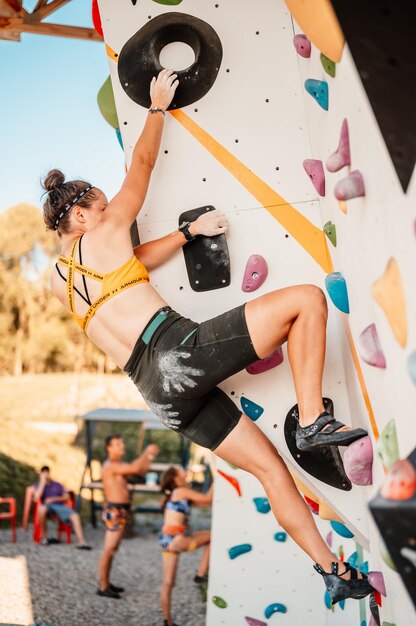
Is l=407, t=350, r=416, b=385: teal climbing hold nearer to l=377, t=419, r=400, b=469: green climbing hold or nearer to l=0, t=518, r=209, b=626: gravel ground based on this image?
l=377, t=419, r=400, b=469: green climbing hold

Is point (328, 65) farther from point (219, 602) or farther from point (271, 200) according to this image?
point (219, 602)

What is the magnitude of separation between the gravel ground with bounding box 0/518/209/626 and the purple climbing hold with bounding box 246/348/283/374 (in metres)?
4.22

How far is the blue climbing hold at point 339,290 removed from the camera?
2.22 m

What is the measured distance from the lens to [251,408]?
2748 millimetres

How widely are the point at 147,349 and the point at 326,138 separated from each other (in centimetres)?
93

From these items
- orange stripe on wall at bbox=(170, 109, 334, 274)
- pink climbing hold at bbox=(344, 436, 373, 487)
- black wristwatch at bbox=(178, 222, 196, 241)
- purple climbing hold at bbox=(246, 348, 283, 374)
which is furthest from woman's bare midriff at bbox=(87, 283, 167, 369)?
pink climbing hold at bbox=(344, 436, 373, 487)

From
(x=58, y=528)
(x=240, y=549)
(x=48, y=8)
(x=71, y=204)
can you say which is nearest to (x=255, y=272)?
(x=71, y=204)

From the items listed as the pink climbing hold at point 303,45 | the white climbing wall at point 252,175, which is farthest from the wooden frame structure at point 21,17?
the pink climbing hold at point 303,45

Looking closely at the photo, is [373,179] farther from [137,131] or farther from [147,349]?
[137,131]

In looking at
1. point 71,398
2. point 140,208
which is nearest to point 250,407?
point 140,208

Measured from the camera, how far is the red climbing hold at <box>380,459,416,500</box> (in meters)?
1.36

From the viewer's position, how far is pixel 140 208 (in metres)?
2.70

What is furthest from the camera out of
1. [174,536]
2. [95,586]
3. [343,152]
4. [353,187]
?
[95,586]

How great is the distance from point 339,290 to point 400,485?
95 centimetres
